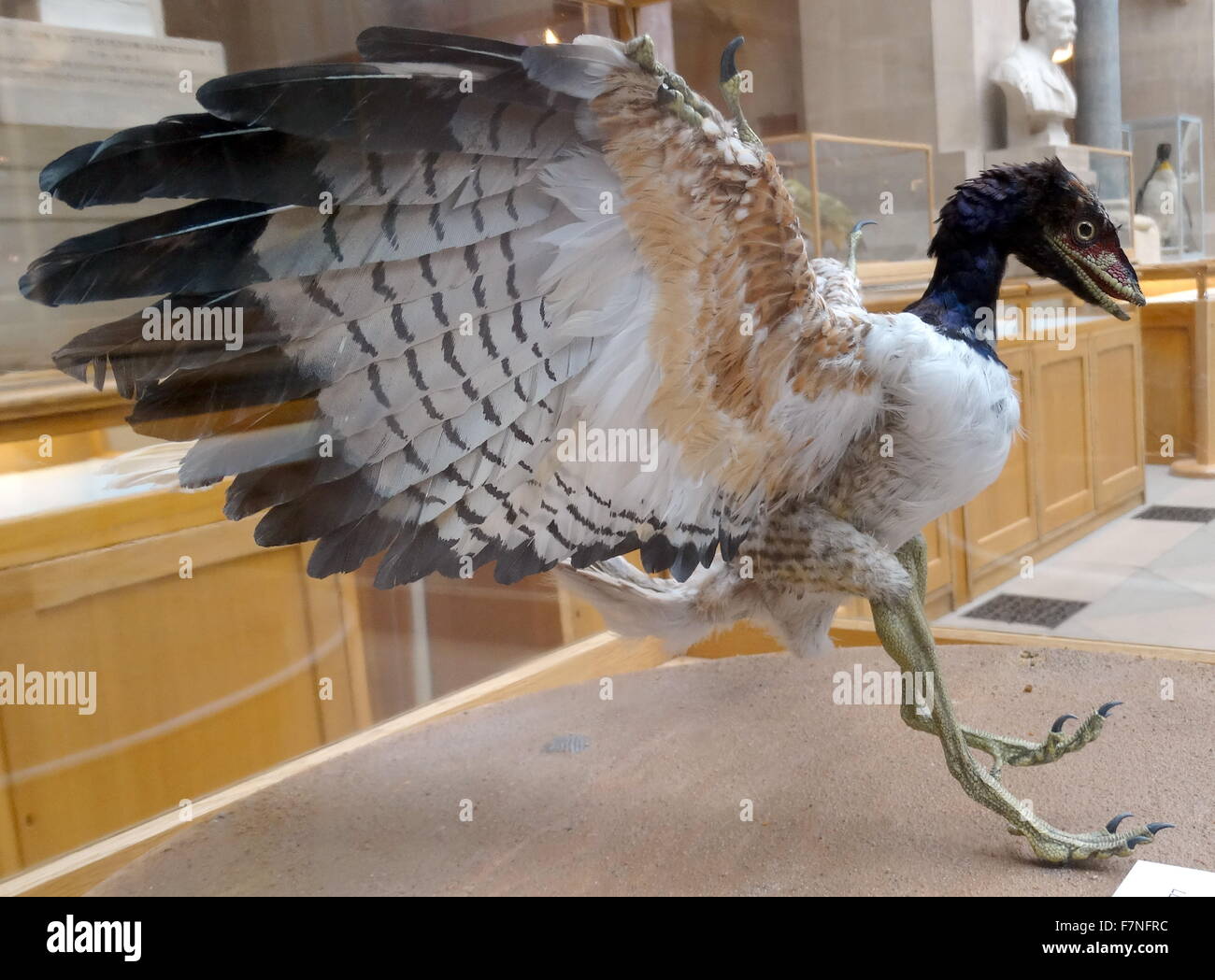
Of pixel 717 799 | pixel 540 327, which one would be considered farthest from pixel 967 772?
pixel 540 327

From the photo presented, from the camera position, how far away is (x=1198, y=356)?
2.09 meters

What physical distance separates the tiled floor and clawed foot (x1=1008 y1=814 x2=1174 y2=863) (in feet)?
3.22

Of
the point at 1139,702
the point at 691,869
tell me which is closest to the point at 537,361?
the point at 691,869

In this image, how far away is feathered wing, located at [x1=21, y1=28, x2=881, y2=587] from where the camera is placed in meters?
0.99

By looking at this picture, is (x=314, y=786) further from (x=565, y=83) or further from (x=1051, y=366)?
(x=1051, y=366)

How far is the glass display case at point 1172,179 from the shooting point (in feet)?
6.30

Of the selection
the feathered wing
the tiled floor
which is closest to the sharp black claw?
the feathered wing

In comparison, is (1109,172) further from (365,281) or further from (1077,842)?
(365,281)

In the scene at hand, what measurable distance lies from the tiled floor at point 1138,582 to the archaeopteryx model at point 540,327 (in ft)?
3.26

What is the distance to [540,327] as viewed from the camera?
44.8 inches

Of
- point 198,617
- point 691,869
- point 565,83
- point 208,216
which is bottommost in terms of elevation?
point 691,869

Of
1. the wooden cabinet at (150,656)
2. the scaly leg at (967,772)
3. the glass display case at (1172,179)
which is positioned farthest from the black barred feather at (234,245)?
the glass display case at (1172,179)

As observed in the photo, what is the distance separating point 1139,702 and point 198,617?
1562 millimetres

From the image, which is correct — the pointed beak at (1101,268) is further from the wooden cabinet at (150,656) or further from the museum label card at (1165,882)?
the wooden cabinet at (150,656)
